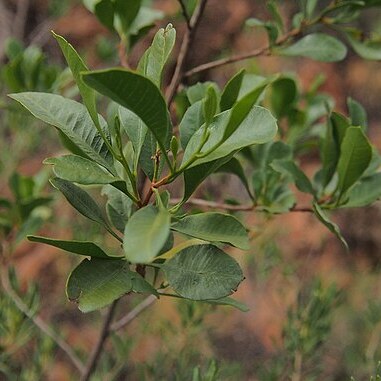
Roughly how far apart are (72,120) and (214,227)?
0.13 metres

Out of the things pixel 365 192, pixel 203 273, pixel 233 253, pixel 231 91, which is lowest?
pixel 233 253

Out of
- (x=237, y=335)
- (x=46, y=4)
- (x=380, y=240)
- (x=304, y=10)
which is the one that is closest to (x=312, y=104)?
(x=304, y=10)

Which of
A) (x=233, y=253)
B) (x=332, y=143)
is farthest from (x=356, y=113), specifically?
(x=233, y=253)

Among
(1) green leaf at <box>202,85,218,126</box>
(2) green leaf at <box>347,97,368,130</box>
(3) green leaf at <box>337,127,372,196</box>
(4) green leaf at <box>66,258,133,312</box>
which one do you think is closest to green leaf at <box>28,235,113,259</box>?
(4) green leaf at <box>66,258,133,312</box>

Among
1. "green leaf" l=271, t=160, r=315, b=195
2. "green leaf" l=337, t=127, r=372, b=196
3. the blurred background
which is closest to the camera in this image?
"green leaf" l=337, t=127, r=372, b=196

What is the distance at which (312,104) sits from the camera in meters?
0.94

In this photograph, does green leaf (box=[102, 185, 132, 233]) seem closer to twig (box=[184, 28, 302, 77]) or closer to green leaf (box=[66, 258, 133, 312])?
green leaf (box=[66, 258, 133, 312])

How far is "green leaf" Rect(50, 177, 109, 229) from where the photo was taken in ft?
1.54

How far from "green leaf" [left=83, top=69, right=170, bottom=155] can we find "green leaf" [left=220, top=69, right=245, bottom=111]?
0.06m

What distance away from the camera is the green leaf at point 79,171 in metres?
0.44

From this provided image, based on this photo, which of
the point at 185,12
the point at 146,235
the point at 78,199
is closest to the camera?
the point at 146,235

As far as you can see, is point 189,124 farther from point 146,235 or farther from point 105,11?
point 105,11

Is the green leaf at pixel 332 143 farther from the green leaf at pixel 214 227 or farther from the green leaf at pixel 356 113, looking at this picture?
the green leaf at pixel 214 227

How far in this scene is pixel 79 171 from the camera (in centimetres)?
44
